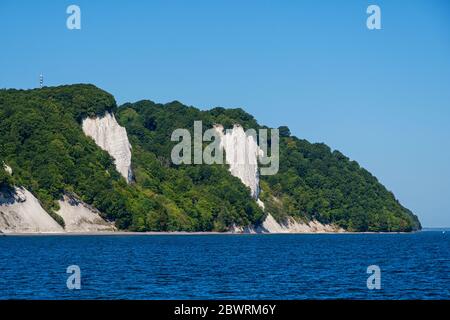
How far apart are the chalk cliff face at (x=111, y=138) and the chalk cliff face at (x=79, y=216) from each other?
2188 centimetres

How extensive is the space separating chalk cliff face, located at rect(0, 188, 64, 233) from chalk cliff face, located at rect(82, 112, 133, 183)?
36.4 metres

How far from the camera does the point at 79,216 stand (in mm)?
142875

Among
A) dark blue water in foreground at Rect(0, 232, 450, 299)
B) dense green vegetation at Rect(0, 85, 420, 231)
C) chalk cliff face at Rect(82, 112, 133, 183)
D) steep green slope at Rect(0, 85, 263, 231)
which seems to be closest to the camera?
dark blue water in foreground at Rect(0, 232, 450, 299)

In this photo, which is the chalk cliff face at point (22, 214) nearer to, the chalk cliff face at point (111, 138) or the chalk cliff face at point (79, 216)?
the chalk cliff face at point (79, 216)

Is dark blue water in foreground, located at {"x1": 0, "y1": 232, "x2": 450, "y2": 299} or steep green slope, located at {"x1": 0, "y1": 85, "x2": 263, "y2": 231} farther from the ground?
steep green slope, located at {"x1": 0, "y1": 85, "x2": 263, "y2": 231}

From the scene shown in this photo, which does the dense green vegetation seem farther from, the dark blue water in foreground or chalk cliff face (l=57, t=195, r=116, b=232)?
the dark blue water in foreground

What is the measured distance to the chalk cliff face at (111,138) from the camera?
168 m

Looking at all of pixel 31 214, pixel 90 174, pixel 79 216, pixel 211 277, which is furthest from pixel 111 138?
pixel 211 277

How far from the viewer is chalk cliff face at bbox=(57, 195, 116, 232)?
140 meters

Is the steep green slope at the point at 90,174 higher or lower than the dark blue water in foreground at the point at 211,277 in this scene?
higher

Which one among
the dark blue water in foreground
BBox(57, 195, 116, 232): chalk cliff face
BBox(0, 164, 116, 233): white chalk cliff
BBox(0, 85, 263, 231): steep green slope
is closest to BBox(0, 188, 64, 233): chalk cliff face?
BBox(0, 164, 116, 233): white chalk cliff

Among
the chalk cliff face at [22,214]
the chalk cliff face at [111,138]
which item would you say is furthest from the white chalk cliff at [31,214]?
the chalk cliff face at [111,138]

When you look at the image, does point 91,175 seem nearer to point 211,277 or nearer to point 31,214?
point 31,214
